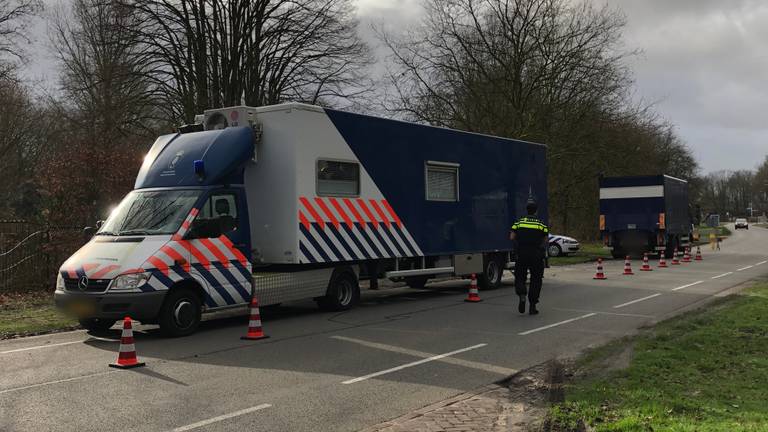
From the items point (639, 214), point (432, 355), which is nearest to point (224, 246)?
point (432, 355)

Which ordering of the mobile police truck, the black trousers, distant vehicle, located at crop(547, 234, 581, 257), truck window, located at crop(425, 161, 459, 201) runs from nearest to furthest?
1. the mobile police truck
2. the black trousers
3. truck window, located at crop(425, 161, 459, 201)
4. distant vehicle, located at crop(547, 234, 581, 257)

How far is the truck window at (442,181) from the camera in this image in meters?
13.7

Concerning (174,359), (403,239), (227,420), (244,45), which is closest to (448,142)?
(403,239)

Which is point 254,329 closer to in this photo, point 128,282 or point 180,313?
point 180,313

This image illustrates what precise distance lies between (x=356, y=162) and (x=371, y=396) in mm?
6471

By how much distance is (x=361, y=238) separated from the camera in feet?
39.7

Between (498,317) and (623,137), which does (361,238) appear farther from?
(623,137)

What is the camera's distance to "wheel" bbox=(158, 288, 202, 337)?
913 cm

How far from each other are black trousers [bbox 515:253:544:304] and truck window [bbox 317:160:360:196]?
10.6 feet

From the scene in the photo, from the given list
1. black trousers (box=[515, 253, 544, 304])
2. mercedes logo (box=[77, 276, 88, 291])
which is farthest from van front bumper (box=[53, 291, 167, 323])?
black trousers (box=[515, 253, 544, 304])

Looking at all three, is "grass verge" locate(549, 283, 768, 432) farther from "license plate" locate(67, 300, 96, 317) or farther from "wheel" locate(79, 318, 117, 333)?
"wheel" locate(79, 318, 117, 333)

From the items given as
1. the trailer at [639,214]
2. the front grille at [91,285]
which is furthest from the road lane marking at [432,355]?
the trailer at [639,214]

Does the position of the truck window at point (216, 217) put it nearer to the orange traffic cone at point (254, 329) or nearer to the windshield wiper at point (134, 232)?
the windshield wiper at point (134, 232)

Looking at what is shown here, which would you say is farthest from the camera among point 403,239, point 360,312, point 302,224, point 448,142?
point 448,142
